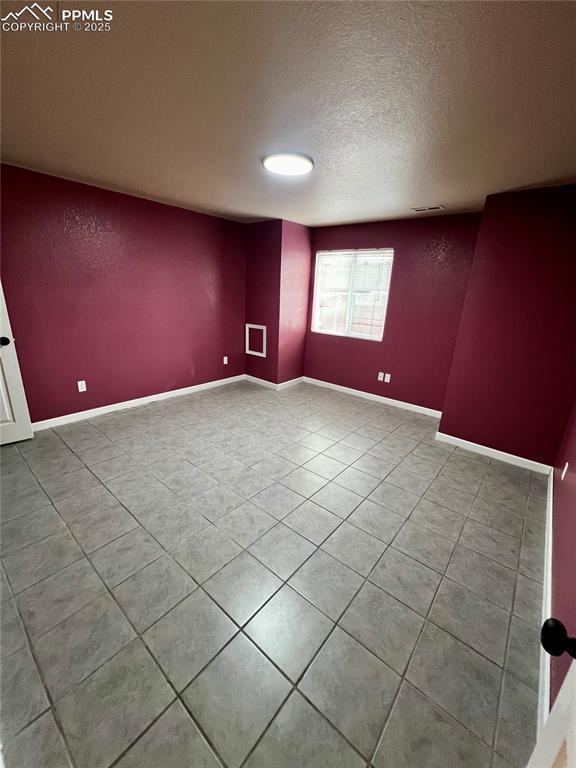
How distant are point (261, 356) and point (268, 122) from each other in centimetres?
326

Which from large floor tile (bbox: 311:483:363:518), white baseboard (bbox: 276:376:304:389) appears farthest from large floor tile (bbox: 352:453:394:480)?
white baseboard (bbox: 276:376:304:389)

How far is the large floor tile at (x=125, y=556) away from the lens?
1.59 metres

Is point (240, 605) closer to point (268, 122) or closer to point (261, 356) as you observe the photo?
point (268, 122)

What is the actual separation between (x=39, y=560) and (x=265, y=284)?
12.3 ft

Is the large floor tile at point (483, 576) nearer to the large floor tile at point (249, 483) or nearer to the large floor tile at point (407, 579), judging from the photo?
the large floor tile at point (407, 579)

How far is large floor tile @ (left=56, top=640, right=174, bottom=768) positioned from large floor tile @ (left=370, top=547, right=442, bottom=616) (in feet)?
3.57

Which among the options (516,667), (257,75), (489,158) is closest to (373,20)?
(257,75)

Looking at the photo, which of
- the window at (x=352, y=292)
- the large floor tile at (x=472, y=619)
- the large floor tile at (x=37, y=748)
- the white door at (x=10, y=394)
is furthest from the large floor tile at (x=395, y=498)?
the white door at (x=10, y=394)

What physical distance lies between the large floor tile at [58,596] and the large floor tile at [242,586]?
1.88ft

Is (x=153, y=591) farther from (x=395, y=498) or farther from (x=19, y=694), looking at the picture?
(x=395, y=498)

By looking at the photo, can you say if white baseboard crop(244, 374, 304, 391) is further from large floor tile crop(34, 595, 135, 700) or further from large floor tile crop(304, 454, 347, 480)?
large floor tile crop(34, 595, 135, 700)

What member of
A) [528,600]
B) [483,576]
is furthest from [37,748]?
[528,600]

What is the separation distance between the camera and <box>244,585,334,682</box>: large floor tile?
4.12 ft

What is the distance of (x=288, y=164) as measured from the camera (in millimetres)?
2053
